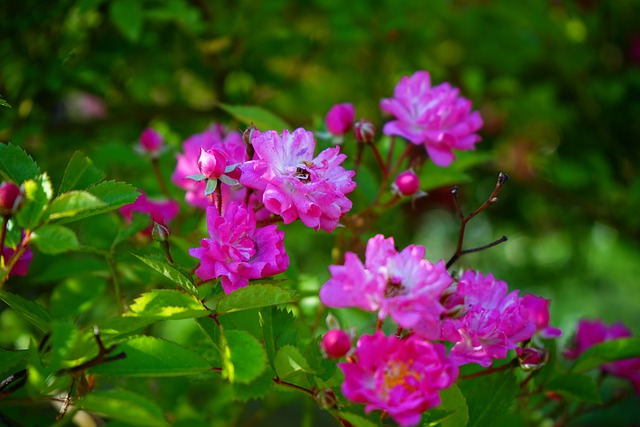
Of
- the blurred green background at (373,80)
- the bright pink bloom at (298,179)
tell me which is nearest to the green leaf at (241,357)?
the bright pink bloom at (298,179)

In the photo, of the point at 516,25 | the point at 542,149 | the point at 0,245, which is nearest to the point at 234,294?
the point at 0,245

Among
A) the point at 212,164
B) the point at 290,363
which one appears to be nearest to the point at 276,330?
the point at 290,363

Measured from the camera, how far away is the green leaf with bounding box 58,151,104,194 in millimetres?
756

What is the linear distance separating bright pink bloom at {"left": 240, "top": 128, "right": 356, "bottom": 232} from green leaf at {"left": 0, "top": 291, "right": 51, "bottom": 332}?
0.26m

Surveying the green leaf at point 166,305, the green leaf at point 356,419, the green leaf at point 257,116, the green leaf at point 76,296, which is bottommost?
the green leaf at point 76,296

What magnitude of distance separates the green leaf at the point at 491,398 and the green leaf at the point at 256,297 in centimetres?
29

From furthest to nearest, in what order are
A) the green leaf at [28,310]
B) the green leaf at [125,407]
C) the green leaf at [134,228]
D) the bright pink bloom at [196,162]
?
the bright pink bloom at [196,162]
the green leaf at [134,228]
the green leaf at [28,310]
the green leaf at [125,407]

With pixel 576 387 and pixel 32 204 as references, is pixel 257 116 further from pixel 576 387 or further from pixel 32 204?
pixel 576 387

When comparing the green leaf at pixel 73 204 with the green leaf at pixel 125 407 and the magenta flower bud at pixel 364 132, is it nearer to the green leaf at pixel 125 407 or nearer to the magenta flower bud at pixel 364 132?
the green leaf at pixel 125 407

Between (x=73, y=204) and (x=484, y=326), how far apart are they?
437mm

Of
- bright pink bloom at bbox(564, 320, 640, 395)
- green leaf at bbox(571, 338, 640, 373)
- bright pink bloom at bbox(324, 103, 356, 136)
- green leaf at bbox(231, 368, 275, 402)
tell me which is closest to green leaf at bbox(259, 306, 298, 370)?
green leaf at bbox(231, 368, 275, 402)

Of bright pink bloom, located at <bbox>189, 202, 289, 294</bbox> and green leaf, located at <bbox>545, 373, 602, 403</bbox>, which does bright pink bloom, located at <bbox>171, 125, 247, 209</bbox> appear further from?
green leaf, located at <bbox>545, 373, 602, 403</bbox>

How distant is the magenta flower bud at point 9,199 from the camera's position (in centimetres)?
65

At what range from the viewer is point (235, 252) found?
0.73 metres
